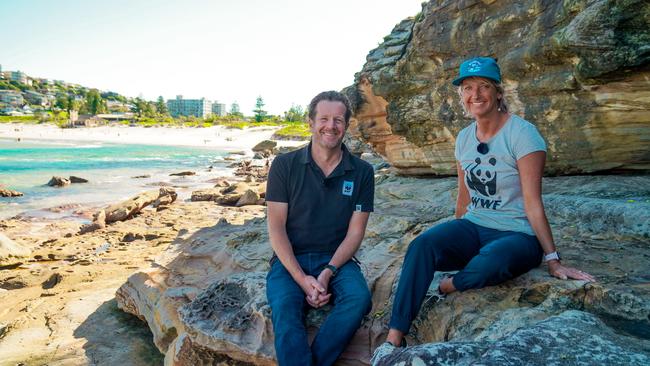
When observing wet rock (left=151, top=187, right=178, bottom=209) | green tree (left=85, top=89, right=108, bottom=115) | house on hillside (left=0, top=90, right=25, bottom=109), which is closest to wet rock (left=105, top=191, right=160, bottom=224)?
wet rock (left=151, top=187, right=178, bottom=209)

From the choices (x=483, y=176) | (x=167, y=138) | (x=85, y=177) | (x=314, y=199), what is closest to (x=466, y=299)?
(x=483, y=176)

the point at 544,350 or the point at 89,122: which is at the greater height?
the point at 544,350

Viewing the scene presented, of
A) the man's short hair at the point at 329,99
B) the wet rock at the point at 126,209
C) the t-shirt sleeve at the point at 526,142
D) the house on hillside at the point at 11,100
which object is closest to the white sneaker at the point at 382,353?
the t-shirt sleeve at the point at 526,142

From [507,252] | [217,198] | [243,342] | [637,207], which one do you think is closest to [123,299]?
[243,342]

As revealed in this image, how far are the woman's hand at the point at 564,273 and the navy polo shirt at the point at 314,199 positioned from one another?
4.77 feet

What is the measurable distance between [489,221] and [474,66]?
3.94ft

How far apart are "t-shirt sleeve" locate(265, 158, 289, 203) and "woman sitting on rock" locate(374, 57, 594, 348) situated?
113cm

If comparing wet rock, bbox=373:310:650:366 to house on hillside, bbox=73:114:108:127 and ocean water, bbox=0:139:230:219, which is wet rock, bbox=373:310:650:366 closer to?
ocean water, bbox=0:139:230:219

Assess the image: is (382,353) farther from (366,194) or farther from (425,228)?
(425,228)

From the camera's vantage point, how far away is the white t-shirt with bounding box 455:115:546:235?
3498 millimetres

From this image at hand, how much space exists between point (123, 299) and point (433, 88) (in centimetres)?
687

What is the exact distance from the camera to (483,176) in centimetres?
369

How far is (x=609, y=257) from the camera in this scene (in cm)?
417

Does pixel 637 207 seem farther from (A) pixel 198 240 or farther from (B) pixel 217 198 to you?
(B) pixel 217 198
